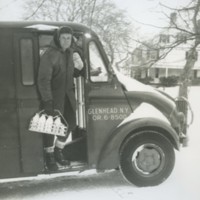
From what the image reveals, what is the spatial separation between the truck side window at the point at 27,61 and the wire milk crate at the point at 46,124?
443mm

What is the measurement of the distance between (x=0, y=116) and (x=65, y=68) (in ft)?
3.33

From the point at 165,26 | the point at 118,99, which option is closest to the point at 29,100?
the point at 118,99

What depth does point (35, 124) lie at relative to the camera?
229 inches

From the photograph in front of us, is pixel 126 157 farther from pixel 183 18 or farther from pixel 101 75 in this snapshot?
pixel 183 18

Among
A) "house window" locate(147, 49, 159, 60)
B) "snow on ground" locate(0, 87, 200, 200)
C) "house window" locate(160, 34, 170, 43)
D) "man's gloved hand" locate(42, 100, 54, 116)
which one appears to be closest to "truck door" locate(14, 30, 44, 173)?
"man's gloved hand" locate(42, 100, 54, 116)

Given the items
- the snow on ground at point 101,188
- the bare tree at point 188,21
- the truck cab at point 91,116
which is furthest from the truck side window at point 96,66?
the bare tree at point 188,21

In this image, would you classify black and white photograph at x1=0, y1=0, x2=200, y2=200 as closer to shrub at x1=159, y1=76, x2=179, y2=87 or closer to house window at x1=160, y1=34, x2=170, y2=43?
house window at x1=160, y1=34, x2=170, y2=43

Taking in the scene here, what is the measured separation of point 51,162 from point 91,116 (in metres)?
0.78

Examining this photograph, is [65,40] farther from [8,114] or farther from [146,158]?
[146,158]

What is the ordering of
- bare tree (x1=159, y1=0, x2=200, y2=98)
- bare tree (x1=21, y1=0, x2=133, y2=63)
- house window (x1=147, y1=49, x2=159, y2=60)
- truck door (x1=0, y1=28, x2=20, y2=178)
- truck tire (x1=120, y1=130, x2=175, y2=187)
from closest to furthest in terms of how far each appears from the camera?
truck door (x1=0, y1=28, x2=20, y2=178)
truck tire (x1=120, y1=130, x2=175, y2=187)
bare tree (x1=159, y1=0, x2=200, y2=98)
house window (x1=147, y1=49, x2=159, y2=60)
bare tree (x1=21, y1=0, x2=133, y2=63)

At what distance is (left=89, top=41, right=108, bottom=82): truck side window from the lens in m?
6.17

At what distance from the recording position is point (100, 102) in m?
6.19

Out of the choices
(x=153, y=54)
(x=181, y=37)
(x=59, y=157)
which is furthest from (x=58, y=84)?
(x=153, y=54)

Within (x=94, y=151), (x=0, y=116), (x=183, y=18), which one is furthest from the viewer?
(x=183, y=18)
